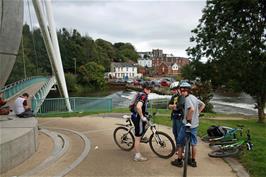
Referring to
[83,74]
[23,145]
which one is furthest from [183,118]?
[83,74]

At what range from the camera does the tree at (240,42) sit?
1931cm

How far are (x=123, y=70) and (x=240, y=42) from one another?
313 ft

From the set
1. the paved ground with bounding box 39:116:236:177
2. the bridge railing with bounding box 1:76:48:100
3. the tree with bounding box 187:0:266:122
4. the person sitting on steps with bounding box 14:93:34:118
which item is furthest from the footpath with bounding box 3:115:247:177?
the tree with bounding box 187:0:266:122

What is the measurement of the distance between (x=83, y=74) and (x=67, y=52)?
9.39m

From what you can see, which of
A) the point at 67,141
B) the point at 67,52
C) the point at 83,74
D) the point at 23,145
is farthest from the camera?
the point at 67,52

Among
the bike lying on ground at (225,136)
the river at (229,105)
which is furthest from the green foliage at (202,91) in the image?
the bike lying on ground at (225,136)

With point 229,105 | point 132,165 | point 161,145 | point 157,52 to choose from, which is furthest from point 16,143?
point 157,52

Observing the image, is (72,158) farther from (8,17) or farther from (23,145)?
(8,17)

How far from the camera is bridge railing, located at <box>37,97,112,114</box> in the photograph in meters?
18.8

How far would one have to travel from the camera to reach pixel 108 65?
350ft

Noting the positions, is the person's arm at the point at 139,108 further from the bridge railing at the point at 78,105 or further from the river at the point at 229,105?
the river at the point at 229,105

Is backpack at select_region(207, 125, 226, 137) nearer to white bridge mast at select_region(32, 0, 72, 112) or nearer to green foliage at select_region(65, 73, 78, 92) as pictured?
white bridge mast at select_region(32, 0, 72, 112)

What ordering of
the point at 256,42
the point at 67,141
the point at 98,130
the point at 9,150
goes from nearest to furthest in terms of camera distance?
the point at 9,150
the point at 67,141
the point at 98,130
the point at 256,42

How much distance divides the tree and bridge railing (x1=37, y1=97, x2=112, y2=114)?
290 inches
